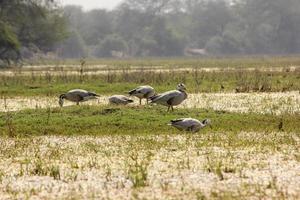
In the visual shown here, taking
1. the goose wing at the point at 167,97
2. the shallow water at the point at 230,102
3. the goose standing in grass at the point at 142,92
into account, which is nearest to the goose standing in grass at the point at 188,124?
the goose wing at the point at 167,97

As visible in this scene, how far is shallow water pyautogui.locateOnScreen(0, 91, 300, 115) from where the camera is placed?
739 inches

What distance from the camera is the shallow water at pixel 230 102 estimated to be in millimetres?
18766

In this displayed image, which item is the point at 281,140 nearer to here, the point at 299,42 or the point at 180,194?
the point at 180,194

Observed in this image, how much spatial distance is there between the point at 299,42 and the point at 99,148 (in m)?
105

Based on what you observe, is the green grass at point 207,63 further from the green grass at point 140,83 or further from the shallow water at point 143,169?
the shallow water at point 143,169

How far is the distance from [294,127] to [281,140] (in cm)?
206

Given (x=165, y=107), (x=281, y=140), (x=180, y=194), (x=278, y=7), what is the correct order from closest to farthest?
1. (x=180, y=194)
2. (x=281, y=140)
3. (x=165, y=107)
4. (x=278, y=7)

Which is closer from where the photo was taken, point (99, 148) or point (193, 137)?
point (99, 148)

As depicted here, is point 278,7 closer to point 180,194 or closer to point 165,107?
point 165,107

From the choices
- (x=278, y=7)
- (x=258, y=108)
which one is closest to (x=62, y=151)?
(x=258, y=108)

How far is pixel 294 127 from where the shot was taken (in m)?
15.1

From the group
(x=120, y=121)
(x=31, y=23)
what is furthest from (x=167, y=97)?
(x=31, y=23)

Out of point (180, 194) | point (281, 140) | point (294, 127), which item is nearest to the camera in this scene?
point (180, 194)

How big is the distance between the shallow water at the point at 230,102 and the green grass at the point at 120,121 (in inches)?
61.1
